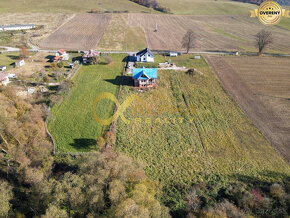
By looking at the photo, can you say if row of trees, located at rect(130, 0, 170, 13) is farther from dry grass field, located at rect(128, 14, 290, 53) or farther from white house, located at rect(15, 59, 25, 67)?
white house, located at rect(15, 59, 25, 67)

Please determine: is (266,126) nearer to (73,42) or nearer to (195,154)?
(195,154)

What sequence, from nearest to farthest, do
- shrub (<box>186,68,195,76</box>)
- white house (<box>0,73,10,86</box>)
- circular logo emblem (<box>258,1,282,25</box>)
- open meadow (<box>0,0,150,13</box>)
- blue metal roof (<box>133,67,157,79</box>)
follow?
white house (<box>0,73,10,86</box>), blue metal roof (<box>133,67,157,79</box>), shrub (<box>186,68,195,76</box>), circular logo emblem (<box>258,1,282,25</box>), open meadow (<box>0,0,150,13</box>)

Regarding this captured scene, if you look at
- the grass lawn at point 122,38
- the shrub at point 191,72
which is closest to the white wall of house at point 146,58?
the shrub at point 191,72

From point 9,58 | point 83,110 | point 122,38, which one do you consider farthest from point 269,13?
point 9,58

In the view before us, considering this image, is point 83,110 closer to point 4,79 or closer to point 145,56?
point 4,79

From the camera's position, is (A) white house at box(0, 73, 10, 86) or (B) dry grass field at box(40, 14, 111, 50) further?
(B) dry grass field at box(40, 14, 111, 50)

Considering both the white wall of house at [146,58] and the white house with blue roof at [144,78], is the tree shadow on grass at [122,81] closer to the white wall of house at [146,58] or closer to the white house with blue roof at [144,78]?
the white house with blue roof at [144,78]

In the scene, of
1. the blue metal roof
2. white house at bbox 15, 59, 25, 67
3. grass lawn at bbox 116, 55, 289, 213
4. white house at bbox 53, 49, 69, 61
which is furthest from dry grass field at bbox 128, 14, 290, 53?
white house at bbox 15, 59, 25, 67
